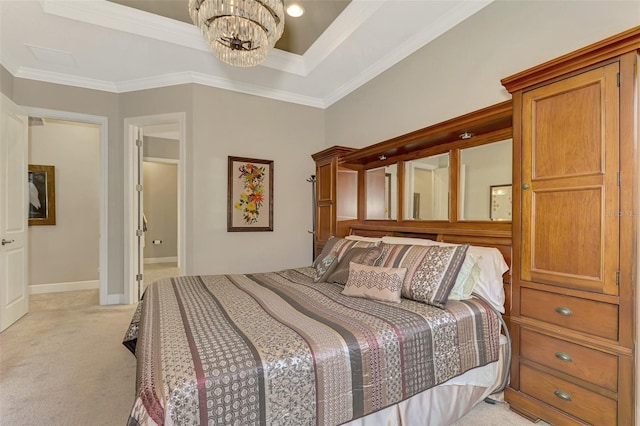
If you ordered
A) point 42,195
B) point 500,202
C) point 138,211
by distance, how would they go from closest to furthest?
point 500,202 < point 138,211 < point 42,195

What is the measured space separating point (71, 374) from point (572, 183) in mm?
3467

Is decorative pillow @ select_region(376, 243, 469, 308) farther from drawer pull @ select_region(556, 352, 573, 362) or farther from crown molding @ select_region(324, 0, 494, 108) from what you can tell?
crown molding @ select_region(324, 0, 494, 108)

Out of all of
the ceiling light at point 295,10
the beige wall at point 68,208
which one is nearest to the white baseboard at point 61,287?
the beige wall at point 68,208

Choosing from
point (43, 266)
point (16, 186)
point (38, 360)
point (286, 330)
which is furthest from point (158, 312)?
point (43, 266)

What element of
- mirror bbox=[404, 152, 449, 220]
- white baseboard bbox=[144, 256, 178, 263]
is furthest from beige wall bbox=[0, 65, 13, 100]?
white baseboard bbox=[144, 256, 178, 263]

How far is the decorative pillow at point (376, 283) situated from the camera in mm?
1913

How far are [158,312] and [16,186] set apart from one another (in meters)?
3.20

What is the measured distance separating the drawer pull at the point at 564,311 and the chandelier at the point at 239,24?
7.78 ft

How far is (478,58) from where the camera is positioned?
2.43 m

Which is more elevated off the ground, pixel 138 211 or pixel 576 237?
pixel 138 211

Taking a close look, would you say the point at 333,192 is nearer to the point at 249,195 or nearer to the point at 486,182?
the point at 249,195

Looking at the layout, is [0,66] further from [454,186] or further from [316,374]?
[454,186]

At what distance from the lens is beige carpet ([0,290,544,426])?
180 centimetres

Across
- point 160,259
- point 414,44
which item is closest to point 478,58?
point 414,44
